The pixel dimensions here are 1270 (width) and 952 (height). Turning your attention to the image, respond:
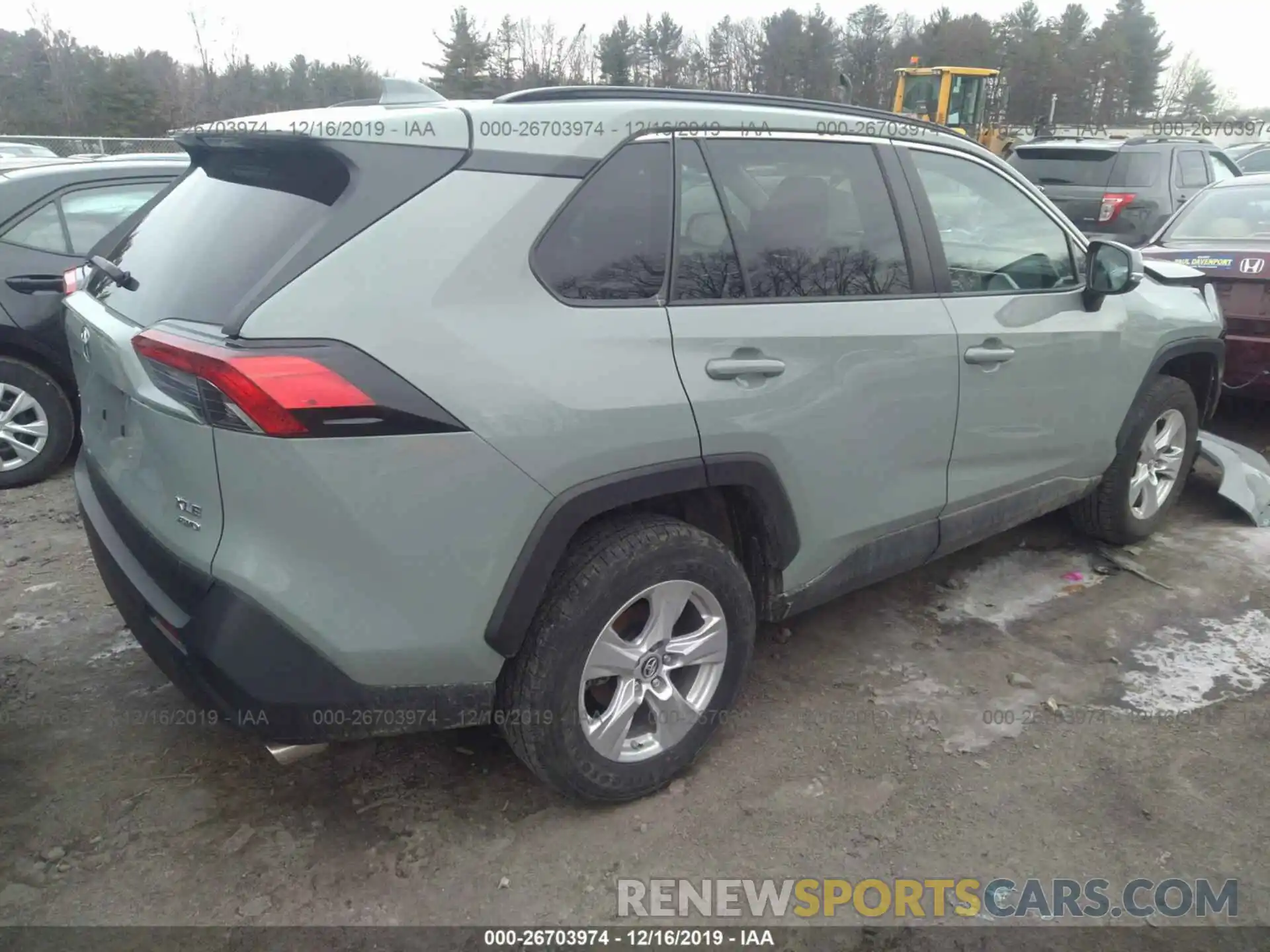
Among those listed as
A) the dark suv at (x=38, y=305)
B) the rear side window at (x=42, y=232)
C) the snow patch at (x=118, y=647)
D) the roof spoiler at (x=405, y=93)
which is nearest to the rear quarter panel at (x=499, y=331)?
the roof spoiler at (x=405, y=93)

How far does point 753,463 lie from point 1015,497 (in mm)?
1536

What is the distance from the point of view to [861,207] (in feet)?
9.57

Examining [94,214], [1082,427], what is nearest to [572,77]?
[94,214]

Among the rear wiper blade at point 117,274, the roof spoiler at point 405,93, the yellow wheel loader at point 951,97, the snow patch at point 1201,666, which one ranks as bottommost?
the snow patch at point 1201,666

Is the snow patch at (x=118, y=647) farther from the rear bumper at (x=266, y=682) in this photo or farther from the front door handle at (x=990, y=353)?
the front door handle at (x=990, y=353)

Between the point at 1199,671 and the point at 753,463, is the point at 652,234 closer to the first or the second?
the point at 753,463

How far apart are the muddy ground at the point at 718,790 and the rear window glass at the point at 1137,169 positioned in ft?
24.8

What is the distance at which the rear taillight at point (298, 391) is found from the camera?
6.09 ft

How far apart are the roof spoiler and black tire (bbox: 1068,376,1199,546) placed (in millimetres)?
3191

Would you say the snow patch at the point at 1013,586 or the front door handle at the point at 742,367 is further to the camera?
the snow patch at the point at 1013,586

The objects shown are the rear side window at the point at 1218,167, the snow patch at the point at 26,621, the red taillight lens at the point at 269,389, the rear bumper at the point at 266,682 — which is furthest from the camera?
the rear side window at the point at 1218,167

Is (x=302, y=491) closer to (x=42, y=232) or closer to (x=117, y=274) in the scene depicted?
(x=117, y=274)

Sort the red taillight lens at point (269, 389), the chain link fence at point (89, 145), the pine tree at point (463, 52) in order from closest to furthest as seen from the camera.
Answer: the red taillight lens at point (269, 389), the chain link fence at point (89, 145), the pine tree at point (463, 52)

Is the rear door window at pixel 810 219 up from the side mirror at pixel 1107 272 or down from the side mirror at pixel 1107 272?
up
